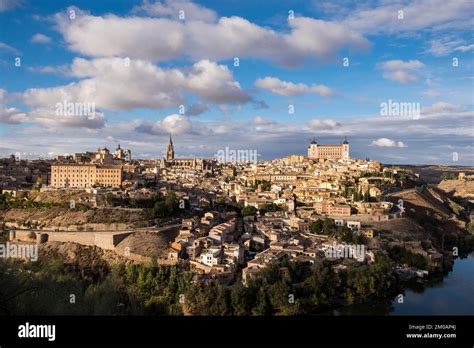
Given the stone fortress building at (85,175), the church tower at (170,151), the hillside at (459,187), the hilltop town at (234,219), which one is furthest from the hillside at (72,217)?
the hillside at (459,187)

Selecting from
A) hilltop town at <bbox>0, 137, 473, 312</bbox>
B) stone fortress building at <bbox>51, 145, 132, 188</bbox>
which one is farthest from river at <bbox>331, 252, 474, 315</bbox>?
stone fortress building at <bbox>51, 145, 132, 188</bbox>

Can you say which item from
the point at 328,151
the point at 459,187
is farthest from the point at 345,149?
the point at 459,187

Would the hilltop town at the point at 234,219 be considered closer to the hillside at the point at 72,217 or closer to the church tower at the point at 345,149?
the hillside at the point at 72,217

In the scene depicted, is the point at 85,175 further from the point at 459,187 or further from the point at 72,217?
the point at 459,187

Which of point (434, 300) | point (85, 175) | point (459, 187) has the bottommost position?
point (434, 300)

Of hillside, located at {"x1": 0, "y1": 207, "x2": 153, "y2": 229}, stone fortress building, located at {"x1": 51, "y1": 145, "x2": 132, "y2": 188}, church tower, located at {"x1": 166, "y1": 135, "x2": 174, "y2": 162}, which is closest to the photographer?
hillside, located at {"x1": 0, "y1": 207, "x2": 153, "y2": 229}

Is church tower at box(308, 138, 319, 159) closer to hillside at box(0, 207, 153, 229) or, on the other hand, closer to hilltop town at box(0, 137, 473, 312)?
hilltop town at box(0, 137, 473, 312)

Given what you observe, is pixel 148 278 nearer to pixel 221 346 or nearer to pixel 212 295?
pixel 212 295
